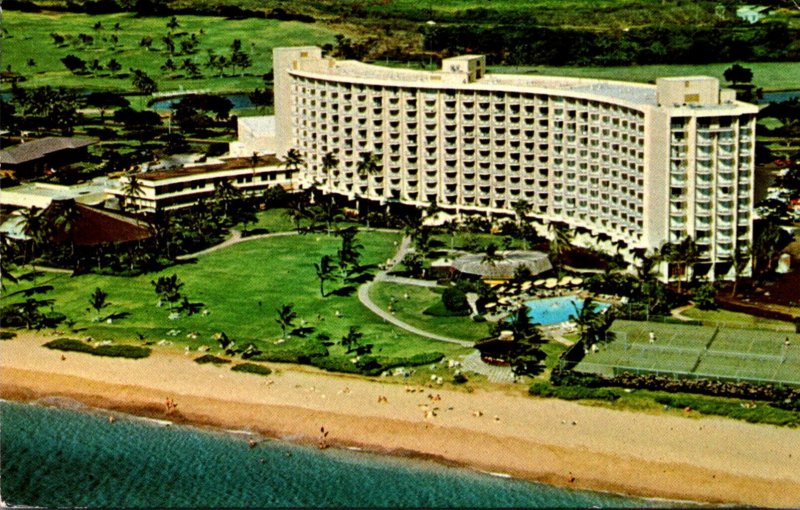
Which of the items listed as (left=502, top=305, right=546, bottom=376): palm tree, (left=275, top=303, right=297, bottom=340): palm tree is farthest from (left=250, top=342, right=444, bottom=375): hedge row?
(left=502, top=305, right=546, bottom=376): palm tree

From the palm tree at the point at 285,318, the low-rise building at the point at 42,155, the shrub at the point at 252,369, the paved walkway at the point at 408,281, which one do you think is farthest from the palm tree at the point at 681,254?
the low-rise building at the point at 42,155

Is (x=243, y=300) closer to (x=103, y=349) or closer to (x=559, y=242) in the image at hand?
(x=103, y=349)

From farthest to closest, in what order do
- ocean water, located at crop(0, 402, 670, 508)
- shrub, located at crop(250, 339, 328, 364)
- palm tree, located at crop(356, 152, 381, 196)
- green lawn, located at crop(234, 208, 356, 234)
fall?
1. palm tree, located at crop(356, 152, 381, 196)
2. green lawn, located at crop(234, 208, 356, 234)
3. shrub, located at crop(250, 339, 328, 364)
4. ocean water, located at crop(0, 402, 670, 508)

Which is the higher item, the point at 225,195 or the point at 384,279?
the point at 225,195

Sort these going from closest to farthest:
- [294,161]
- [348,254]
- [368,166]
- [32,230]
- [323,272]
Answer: [323,272]
[348,254]
[32,230]
[368,166]
[294,161]

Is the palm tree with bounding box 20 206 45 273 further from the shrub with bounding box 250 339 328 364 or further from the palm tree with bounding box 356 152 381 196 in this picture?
the palm tree with bounding box 356 152 381 196

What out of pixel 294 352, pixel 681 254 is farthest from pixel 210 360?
pixel 681 254
